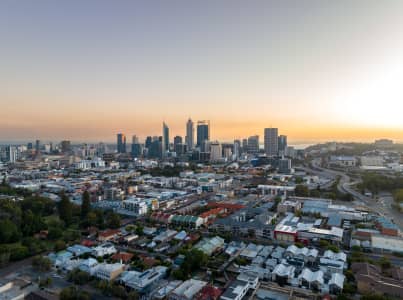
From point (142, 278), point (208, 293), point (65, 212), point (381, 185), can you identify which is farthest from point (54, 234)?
point (381, 185)

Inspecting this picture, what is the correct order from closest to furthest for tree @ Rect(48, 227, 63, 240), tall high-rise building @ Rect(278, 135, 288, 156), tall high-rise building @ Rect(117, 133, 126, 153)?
1. tree @ Rect(48, 227, 63, 240)
2. tall high-rise building @ Rect(278, 135, 288, 156)
3. tall high-rise building @ Rect(117, 133, 126, 153)

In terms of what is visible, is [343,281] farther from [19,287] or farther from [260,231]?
[19,287]

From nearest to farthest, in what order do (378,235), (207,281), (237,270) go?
(207,281) < (237,270) < (378,235)

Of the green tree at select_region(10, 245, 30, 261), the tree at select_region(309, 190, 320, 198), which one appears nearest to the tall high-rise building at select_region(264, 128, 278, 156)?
the tree at select_region(309, 190, 320, 198)

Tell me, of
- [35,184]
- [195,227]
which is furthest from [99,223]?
[35,184]

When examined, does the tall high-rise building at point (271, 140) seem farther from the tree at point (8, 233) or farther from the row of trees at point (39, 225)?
the tree at point (8, 233)

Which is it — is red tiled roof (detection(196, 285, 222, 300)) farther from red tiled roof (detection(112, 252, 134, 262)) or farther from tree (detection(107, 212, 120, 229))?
tree (detection(107, 212, 120, 229))

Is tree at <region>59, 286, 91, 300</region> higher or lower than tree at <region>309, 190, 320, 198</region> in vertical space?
higher

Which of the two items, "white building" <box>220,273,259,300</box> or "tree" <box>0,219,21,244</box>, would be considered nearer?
"white building" <box>220,273,259,300</box>

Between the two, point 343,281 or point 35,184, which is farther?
point 35,184
